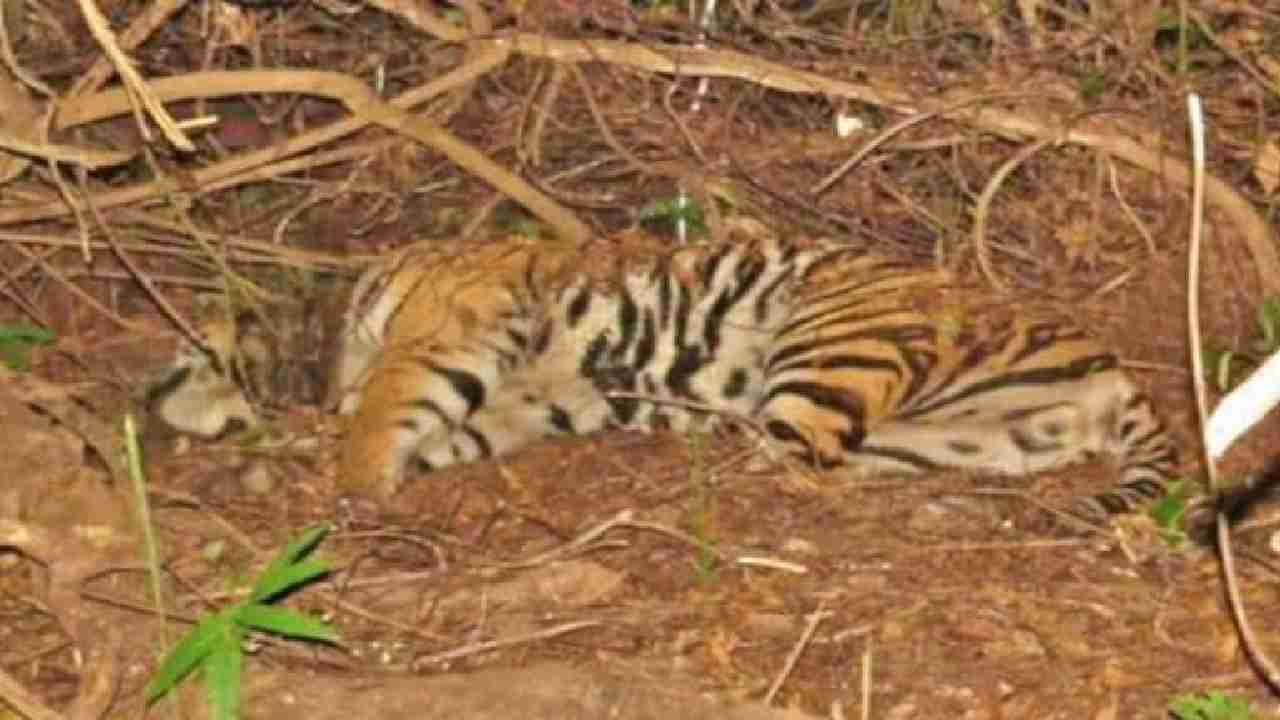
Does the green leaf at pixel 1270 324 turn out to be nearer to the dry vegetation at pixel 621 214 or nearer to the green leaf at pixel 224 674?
the dry vegetation at pixel 621 214

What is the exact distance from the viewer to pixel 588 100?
669 centimetres

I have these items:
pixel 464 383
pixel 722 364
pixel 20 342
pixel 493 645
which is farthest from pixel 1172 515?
pixel 20 342

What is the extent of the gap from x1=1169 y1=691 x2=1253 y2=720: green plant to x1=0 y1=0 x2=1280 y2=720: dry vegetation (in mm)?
420

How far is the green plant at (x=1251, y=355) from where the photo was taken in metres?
6.29

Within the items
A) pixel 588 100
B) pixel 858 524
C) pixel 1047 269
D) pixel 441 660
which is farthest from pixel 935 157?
pixel 441 660

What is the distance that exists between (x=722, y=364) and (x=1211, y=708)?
264 cm

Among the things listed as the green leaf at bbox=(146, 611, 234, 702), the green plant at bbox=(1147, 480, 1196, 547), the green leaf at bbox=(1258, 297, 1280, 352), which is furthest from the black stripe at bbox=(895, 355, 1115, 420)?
the green leaf at bbox=(146, 611, 234, 702)

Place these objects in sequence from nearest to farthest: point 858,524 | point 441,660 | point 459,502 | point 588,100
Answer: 1. point 441,660
2. point 858,524
3. point 459,502
4. point 588,100

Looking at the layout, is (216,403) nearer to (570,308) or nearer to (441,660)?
(570,308)

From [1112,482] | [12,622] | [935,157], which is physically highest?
[935,157]

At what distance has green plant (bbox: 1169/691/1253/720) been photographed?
4.23 metres

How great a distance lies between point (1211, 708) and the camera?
4238 millimetres

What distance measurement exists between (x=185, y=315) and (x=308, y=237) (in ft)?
1.60

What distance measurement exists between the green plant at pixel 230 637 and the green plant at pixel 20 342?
6.10 feet
